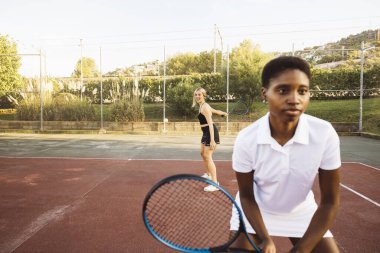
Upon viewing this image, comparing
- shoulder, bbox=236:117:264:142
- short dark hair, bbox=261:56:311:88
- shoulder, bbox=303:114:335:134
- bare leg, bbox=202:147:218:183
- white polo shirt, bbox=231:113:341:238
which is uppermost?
short dark hair, bbox=261:56:311:88

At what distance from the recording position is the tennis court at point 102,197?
358cm

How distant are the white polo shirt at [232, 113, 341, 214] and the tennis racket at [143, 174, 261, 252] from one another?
26 centimetres

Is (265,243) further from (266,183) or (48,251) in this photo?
(48,251)

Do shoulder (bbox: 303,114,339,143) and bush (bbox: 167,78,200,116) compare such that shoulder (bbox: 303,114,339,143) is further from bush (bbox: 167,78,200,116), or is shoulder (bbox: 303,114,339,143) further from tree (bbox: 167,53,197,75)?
tree (bbox: 167,53,197,75)

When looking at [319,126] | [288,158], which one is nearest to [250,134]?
[288,158]

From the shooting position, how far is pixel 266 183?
6.38 ft

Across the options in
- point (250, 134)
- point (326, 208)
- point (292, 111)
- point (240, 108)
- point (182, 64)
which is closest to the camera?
point (292, 111)

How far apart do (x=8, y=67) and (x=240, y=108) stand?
1354 cm

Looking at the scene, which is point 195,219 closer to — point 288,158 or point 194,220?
point 194,220

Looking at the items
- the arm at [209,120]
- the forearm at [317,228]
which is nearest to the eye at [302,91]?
the forearm at [317,228]

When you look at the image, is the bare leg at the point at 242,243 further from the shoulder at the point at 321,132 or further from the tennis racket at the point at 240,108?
the tennis racket at the point at 240,108

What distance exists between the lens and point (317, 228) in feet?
5.84

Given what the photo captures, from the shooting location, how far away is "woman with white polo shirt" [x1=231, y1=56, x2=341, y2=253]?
1735mm

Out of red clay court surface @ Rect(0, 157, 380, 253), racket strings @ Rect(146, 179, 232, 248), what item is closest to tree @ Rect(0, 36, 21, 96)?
red clay court surface @ Rect(0, 157, 380, 253)
